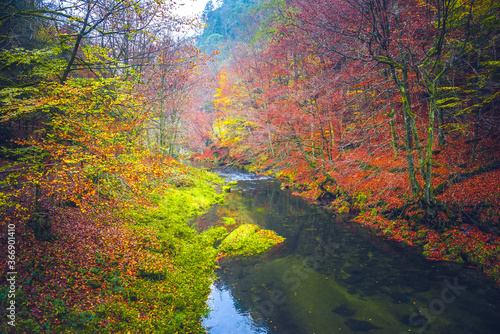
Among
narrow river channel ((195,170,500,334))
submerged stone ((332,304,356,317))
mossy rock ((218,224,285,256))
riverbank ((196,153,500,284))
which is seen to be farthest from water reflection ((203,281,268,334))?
riverbank ((196,153,500,284))

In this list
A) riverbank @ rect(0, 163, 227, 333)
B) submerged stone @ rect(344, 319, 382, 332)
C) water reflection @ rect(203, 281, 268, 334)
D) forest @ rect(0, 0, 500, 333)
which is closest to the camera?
riverbank @ rect(0, 163, 227, 333)

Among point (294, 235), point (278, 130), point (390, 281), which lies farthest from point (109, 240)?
point (278, 130)

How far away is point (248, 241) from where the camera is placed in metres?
10.4

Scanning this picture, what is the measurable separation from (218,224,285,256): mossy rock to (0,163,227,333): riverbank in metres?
1.15

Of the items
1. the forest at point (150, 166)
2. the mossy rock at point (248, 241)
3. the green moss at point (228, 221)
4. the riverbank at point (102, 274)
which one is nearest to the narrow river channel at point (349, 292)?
the mossy rock at point (248, 241)

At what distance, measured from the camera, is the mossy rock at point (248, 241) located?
9942 millimetres

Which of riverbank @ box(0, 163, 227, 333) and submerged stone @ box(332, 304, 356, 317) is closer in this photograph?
riverbank @ box(0, 163, 227, 333)

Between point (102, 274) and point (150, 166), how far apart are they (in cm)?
312

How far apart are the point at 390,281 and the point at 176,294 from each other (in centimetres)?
663

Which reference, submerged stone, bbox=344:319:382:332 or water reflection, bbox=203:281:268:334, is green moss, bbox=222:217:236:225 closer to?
water reflection, bbox=203:281:268:334

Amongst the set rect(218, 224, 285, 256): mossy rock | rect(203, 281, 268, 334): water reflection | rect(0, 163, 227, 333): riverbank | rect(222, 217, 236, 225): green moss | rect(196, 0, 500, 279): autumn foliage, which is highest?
rect(196, 0, 500, 279): autumn foliage

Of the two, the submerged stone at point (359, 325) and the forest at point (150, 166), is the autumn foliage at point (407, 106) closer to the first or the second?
the forest at point (150, 166)

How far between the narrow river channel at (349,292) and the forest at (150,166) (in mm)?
793

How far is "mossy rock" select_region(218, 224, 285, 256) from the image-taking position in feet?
32.6
